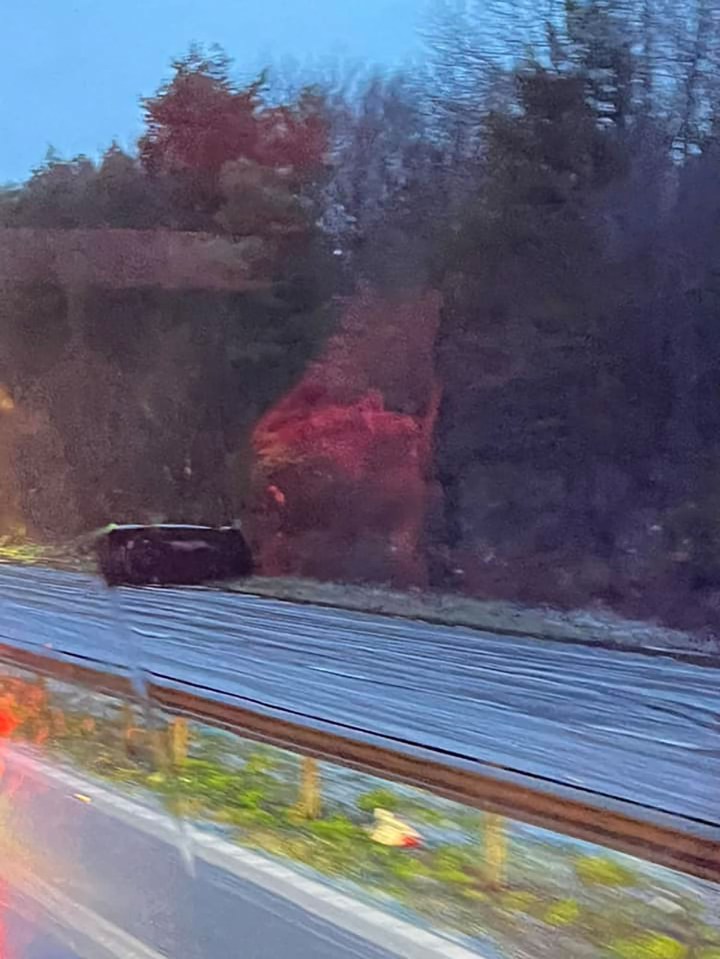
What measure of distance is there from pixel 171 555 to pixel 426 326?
1462mm

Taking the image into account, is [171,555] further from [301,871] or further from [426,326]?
[301,871]

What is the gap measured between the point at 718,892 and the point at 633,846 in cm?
15

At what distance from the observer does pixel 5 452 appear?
513 cm

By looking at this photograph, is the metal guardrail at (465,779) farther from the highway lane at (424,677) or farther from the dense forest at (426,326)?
the dense forest at (426,326)

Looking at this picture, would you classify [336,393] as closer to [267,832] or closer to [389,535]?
[389,535]

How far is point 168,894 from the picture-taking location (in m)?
1.80

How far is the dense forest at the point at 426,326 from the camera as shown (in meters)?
4.70

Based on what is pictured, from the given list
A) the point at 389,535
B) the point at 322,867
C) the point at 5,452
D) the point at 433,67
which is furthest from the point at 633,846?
the point at 5,452

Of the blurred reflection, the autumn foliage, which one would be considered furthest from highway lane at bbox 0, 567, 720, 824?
the autumn foliage

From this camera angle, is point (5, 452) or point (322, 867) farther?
point (5, 452)

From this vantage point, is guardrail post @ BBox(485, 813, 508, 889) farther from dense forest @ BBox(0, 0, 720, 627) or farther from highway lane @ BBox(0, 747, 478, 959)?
dense forest @ BBox(0, 0, 720, 627)

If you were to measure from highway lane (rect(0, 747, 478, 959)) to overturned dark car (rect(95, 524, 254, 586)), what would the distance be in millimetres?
2099

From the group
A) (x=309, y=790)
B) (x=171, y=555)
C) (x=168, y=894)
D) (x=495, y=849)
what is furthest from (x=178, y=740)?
(x=171, y=555)

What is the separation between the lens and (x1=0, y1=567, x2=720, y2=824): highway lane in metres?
2.60
